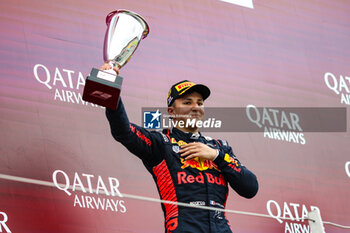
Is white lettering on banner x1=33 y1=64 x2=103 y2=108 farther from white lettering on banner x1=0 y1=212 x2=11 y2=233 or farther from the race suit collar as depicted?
the race suit collar

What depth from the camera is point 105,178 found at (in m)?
1.79

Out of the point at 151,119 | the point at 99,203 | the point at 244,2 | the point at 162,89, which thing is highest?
the point at 244,2

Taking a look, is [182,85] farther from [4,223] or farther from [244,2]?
[244,2]

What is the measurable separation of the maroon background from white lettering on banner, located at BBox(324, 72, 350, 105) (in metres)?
0.04

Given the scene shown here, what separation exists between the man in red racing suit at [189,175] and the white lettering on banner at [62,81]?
610 millimetres

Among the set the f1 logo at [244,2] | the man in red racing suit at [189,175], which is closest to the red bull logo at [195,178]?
the man in red racing suit at [189,175]

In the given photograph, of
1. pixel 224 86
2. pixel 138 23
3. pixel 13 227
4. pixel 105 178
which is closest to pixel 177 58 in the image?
pixel 224 86

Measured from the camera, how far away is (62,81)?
183 centimetres

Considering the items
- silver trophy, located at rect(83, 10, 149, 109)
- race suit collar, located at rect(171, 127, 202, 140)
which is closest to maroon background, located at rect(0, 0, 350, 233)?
race suit collar, located at rect(171, 127, 202, 140)

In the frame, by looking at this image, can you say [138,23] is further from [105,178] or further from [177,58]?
[177,58]

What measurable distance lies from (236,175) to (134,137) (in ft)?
1.03

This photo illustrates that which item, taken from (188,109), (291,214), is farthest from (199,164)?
(291,214)

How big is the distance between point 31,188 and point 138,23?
768 millimetres

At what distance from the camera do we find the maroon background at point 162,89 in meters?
1.70
